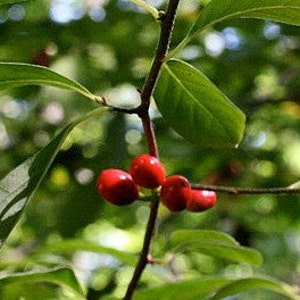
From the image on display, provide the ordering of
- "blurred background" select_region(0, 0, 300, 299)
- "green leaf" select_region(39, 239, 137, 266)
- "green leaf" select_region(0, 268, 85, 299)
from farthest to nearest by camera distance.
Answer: "blurred background" select_region(0, 0, 300, 299)
"green leaf" select_region(39, 239, 137, 266)
"green leaf" select_region(0, 268, 85, 299)

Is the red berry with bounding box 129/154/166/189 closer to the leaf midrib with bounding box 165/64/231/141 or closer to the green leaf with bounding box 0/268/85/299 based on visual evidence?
the leaf midrib with bounding box 165/64/231/141

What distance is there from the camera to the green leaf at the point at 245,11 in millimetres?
1174

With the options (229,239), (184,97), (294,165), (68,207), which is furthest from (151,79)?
(294,165)

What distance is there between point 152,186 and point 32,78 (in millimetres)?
227

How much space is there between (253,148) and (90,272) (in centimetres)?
62

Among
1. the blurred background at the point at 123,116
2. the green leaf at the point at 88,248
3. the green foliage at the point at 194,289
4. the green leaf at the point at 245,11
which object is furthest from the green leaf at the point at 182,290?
the green leaf at the point at 245,11

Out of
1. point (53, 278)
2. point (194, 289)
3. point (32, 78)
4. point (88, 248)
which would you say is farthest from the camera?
point (88, 248)

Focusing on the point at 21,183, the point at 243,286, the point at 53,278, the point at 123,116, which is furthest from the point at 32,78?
the point at 123,116

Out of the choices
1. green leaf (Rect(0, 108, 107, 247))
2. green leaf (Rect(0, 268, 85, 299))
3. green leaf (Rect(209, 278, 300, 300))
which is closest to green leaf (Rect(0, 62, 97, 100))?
green leaf (Rect(0, 108, 107, 247))

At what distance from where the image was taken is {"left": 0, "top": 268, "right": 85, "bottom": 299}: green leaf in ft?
4.98

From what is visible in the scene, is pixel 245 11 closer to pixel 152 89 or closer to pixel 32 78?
pixel 152 89

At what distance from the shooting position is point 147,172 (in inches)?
49.8

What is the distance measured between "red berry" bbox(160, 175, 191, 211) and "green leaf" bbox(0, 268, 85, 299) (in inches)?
12.7

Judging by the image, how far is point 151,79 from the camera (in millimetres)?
1128
